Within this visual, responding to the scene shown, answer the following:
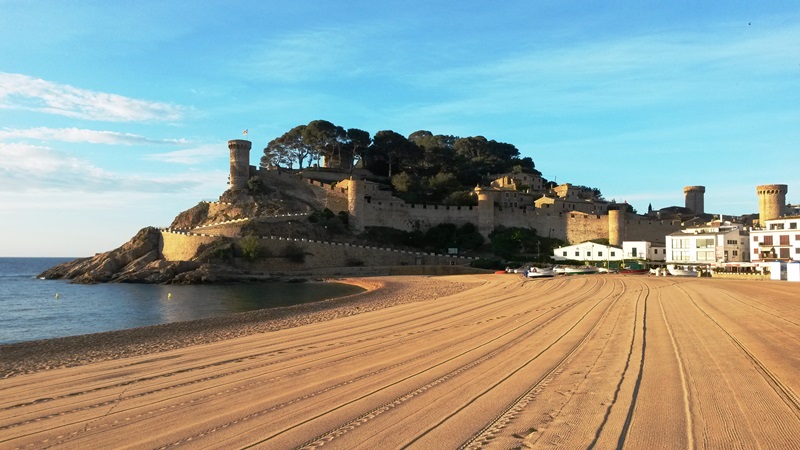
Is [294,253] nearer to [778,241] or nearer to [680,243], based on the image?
[680,243]

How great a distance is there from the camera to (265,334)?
1505 cm

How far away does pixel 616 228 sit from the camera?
5541 centimetres

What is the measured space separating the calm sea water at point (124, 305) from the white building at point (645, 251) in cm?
2764

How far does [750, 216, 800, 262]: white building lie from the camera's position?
132 feet

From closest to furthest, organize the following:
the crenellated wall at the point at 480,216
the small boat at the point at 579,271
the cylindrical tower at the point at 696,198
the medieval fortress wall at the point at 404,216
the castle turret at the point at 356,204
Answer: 1. the small boat at the point at 579,271
2. the medieval fortress wall at the point at 404,216
3. the castle turret at the point at 356,204
4. the crenellated wall at the point at 480,216
5. the cylindrical tower at the point at 696,198

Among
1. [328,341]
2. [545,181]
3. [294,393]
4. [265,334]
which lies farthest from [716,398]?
[545,181]

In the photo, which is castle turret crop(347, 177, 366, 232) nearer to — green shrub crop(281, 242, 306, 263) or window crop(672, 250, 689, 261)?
green shrub crop(281, 242, 306, 263)

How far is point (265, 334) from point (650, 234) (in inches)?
2041

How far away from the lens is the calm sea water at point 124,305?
21.5 m

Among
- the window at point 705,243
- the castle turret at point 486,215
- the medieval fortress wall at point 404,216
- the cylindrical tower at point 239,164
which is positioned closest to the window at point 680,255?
the window at point 705,243

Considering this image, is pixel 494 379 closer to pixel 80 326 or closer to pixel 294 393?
pixel 294 393

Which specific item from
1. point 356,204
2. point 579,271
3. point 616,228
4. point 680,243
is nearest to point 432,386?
point 579,271

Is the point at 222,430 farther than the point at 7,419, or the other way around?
the point at 7,419

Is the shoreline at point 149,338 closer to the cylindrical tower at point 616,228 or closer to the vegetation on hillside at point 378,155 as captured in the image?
the cylindrical tower at point 616,228
